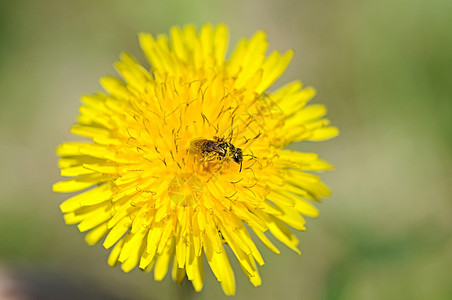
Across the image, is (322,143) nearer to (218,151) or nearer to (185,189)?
(218,151)

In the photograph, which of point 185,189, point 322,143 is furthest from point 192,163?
point 322,143

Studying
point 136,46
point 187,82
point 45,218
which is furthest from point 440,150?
point 45,218

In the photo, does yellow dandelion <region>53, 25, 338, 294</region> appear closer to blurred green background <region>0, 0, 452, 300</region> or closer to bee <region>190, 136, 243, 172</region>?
bee <region>190, 136, 243, 172</region>

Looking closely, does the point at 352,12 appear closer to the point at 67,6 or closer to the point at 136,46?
the point at 136,46

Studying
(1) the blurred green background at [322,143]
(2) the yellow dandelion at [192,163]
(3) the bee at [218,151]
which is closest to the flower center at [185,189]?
(2) the yellow dandelion at [192,163]

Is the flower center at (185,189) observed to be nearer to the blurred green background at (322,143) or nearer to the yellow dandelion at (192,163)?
the yellow dandelion at (192,163)

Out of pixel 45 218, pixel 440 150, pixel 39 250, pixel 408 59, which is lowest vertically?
pixel 39 250

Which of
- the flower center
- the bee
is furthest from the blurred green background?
the bee
